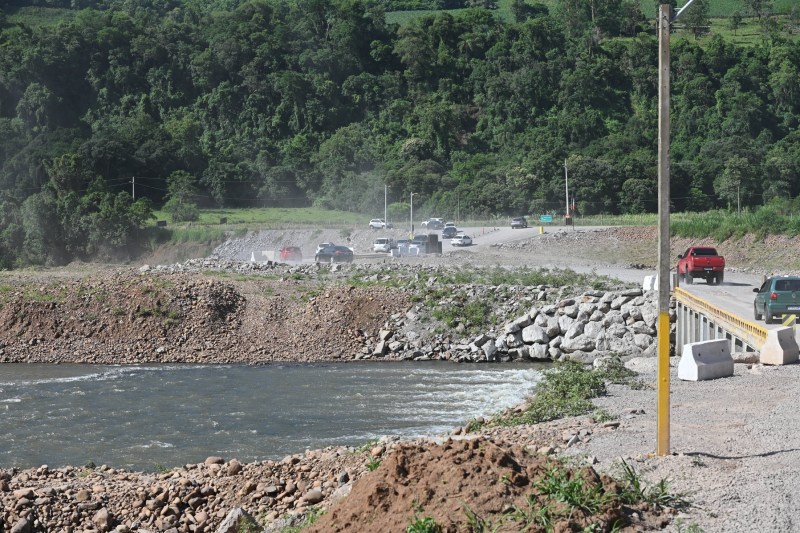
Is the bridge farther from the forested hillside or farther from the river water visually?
the forested hillside

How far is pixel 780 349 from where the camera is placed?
22.9 meters

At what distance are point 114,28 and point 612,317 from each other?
140 metres

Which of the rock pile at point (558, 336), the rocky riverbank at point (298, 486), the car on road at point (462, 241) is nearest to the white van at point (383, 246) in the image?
the car on road at point (462, 241)

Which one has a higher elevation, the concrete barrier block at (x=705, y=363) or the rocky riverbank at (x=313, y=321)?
the concrete barrier block at (x=705, y=363)

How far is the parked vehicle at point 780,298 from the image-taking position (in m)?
30.0

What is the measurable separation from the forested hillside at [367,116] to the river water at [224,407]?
52519 mm

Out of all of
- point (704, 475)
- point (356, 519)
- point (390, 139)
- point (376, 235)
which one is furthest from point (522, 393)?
point (390, 139)

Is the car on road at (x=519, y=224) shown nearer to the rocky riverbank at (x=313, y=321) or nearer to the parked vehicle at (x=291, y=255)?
the parked vehicle at (x=291, y=255)

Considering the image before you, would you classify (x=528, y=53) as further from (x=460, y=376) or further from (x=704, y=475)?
(x=704, y=475)

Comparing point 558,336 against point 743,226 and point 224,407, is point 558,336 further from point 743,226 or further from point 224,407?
point 743,226

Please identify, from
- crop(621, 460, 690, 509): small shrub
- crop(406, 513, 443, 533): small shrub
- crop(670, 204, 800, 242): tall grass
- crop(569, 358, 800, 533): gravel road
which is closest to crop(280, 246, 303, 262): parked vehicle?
crop(670, 204, 800, 242): tall grass

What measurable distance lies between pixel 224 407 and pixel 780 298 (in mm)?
15504

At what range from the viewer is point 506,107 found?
140375 mm

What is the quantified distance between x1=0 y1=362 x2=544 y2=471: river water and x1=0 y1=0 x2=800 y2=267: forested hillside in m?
52.5
